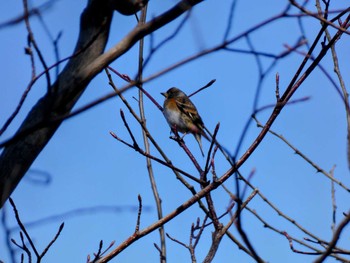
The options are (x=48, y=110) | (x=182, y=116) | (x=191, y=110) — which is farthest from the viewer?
(x=191, y=110)

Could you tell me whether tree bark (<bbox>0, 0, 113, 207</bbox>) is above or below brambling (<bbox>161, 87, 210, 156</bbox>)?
below

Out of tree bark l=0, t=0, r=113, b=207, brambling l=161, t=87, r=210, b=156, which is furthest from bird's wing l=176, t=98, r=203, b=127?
tree bark l=0, t=0, r=113, b=207

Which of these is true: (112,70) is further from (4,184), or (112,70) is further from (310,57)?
(4,184)

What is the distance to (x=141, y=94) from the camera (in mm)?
3822

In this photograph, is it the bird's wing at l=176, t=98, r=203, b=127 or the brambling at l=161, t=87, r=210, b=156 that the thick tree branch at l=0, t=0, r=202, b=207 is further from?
the bird's wing at l=176, t=98, r=203, b=127

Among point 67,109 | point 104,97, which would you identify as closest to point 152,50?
point 67,109

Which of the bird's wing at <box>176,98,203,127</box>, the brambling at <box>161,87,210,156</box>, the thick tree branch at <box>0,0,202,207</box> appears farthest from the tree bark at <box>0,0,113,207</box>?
the bird's wing at <box>176,98,203,127</box>

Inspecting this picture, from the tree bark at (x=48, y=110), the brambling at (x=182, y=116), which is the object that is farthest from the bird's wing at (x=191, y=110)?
the tree bark at (x=48, y=110)

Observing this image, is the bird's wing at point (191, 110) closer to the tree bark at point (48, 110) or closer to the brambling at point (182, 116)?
the brambling at point (182, 116)

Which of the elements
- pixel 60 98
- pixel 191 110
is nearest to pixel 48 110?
pixel 60 98

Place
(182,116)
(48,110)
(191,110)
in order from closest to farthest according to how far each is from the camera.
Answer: (48,110) → (182,116) → (191,110)

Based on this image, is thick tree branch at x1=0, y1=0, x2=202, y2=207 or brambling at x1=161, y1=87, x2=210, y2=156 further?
brambling at x1=161, y1=87, x2=210, y2=156

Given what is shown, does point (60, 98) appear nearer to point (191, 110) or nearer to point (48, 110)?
point (48, 110)

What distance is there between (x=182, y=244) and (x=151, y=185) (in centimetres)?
47
